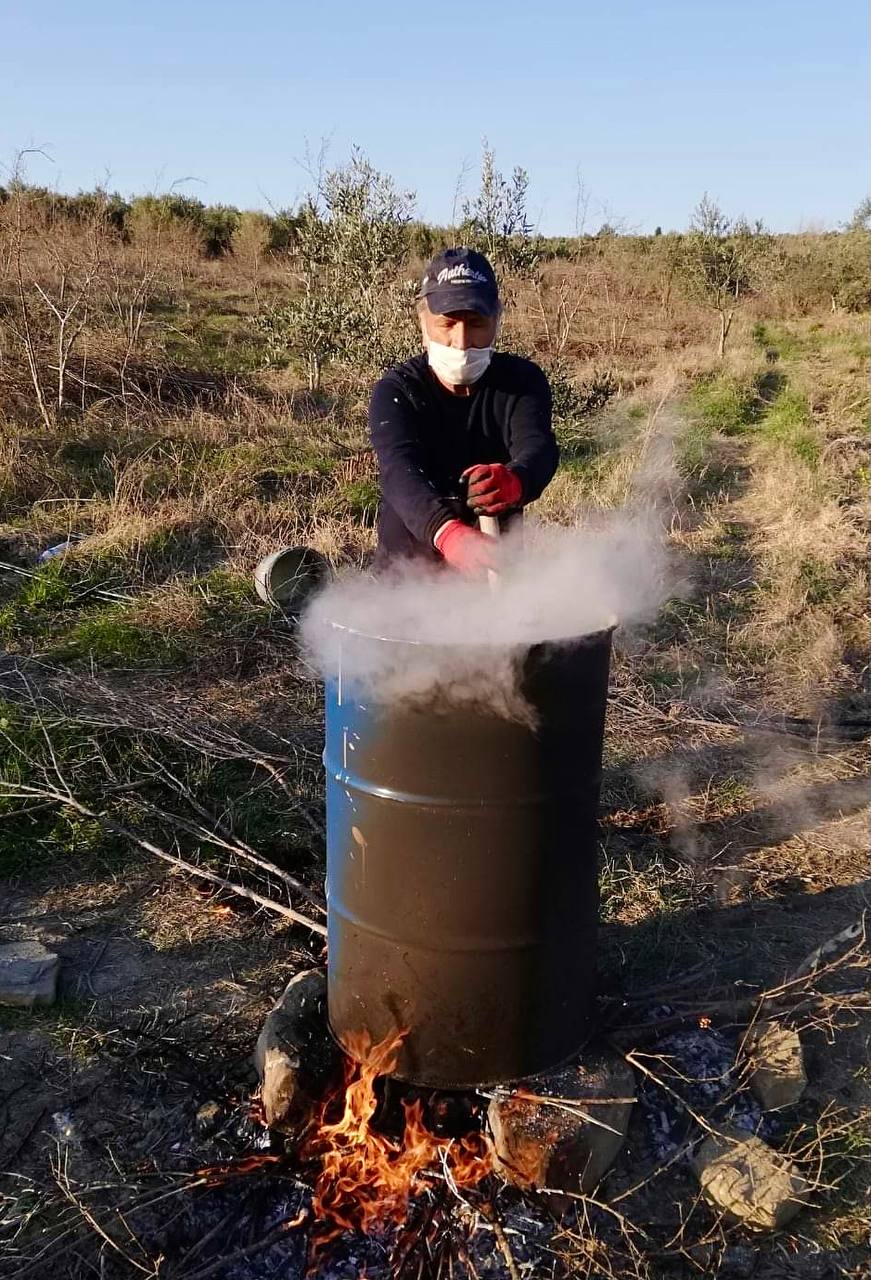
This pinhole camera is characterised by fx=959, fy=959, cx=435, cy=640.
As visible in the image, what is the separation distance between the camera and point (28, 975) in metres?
2.85

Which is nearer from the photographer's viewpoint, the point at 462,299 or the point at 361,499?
the point at 462,299

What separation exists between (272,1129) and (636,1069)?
887mm

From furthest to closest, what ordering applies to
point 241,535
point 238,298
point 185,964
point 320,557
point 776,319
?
point 776,319 < point 238,298 < point 241,535 < point 320,557 < point 185,964

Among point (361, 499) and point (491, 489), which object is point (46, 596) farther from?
point (491, 489)

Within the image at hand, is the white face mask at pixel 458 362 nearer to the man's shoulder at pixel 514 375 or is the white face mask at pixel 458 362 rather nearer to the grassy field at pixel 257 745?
the man's shoulder at pixel 514 375

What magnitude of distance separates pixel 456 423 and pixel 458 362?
0.16 m

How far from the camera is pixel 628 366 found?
1355 centimetres

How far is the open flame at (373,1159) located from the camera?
199 centimetres

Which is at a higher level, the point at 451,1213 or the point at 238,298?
the point at 238,298

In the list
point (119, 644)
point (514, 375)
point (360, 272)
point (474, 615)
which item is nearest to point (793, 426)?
point (360, 272)

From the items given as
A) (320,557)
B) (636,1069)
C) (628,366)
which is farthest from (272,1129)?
(628,366)

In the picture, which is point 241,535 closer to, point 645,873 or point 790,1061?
point 645,873

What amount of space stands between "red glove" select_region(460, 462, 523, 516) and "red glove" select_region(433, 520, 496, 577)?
0.35ft

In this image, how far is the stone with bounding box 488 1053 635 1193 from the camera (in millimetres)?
2008
